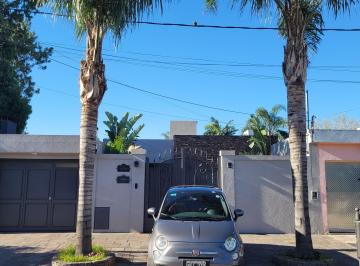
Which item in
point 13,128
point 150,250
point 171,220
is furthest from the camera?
point 13,128

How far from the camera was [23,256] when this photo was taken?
937cm

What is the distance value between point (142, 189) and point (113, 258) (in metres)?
4.01

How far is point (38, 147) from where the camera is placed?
12.6 m

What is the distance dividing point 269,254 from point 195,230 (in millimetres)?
3618

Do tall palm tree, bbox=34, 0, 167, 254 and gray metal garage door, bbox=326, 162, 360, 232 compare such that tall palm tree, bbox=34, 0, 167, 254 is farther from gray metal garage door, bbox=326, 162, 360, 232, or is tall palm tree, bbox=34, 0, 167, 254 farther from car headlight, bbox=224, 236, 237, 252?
gray metal garage door, bbox=326, 162, 360, 232

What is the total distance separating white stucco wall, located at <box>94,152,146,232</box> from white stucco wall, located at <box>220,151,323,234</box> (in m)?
2.62

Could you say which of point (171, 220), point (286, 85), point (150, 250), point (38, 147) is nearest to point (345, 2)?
point (286, 85)

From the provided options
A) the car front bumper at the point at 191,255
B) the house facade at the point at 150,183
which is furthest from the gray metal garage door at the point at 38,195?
Result: the car front bumper at the point at 191,255

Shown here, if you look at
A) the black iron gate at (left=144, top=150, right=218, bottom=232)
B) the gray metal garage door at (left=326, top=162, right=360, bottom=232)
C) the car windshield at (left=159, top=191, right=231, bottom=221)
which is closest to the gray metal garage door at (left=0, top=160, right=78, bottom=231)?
the black iron gate at (left=144, top=150, right=218, bottom=232)

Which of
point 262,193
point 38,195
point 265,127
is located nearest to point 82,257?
point 38,195

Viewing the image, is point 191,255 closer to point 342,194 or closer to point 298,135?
point 298,135

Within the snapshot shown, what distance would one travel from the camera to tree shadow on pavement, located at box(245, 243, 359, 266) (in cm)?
900

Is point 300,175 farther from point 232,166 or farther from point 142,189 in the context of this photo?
point 142,189

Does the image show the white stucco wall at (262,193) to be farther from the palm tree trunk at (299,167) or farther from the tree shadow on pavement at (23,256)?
the tree shadow on pavement at (23,256)
